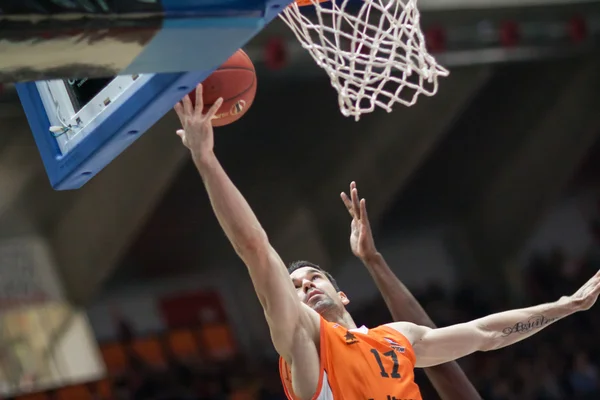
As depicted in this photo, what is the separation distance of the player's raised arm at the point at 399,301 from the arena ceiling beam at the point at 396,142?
4741 mm

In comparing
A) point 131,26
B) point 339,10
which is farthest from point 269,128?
point 131,26

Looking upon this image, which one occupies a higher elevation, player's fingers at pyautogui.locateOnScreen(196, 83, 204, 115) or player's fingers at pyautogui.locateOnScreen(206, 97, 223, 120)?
player's fingers at pyautogui.locateOnScreen(196, 83, 204, 115)

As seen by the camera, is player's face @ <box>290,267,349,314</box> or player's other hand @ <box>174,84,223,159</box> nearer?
player's other hand @ <box>174,84,223,159</box>

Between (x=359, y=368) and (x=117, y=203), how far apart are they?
4.76 metres

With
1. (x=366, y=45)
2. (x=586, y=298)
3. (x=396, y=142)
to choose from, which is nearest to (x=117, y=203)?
(x=396, y=142)

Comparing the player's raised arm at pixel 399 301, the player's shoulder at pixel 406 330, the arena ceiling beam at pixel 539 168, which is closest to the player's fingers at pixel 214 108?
the player's shoulder at pixel 406 330

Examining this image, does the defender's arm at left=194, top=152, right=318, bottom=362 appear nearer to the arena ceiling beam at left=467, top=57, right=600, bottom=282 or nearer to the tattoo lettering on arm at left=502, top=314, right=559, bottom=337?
the tattoo lettering on arm at left=502, top=314, right=559, bottom=337

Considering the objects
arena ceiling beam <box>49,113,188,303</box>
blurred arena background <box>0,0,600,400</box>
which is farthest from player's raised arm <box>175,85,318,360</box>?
arena ceiling beam <box>49,113,188,303</box>

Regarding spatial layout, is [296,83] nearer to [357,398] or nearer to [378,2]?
[378,2]

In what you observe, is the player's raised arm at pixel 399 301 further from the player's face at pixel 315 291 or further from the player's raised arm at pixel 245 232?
the player's raised arm at pixel 245 232

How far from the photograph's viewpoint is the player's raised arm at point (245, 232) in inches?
93.4

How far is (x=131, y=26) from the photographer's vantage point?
6.43 feet

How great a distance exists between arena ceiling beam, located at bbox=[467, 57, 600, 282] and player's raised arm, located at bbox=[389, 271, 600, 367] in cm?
586

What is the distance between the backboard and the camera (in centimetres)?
189
